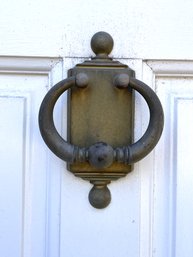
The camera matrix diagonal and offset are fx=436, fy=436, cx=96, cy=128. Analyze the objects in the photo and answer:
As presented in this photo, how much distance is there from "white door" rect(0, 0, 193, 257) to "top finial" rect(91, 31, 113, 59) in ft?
0.05

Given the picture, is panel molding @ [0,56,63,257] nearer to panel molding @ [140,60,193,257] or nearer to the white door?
the white door

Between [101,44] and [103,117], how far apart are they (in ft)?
0.34

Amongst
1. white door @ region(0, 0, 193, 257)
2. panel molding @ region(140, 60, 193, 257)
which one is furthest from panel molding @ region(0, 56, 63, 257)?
panel molding @ region(140, 60, 193, 257)

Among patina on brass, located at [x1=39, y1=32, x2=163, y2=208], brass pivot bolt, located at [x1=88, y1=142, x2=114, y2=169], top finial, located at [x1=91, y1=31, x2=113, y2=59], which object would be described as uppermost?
top finial, located at [x1=91, y1=31, x2=113, y2=59]

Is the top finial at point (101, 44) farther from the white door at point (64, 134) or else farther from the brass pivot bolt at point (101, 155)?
the brass pivot bolt at point (101, 155)

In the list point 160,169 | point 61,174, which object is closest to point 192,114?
point 160,169

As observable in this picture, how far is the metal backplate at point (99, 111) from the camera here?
0.61 meters

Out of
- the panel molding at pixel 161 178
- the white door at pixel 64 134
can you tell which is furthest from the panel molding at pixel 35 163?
the panel molding at pixel 161 178

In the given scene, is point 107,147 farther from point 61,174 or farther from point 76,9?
point 76,9

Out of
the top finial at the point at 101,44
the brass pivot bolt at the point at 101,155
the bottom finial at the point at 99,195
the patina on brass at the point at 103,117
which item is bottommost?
the bottom finial at the point at 99,195

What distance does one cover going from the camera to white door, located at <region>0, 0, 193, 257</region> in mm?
632

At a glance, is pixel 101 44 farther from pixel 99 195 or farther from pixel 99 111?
pixel 99 195

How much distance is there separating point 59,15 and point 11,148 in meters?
0.21

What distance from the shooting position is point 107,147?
0.57m
